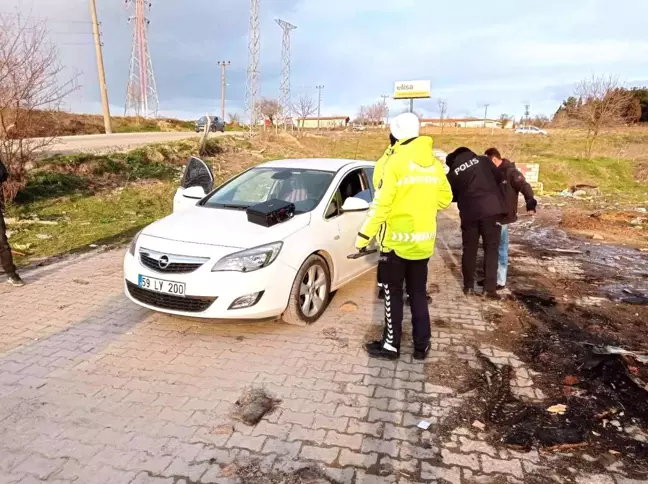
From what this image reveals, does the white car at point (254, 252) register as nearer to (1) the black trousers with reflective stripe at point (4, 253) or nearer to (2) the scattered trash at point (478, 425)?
(2) the scattered trash at point (478, 425)

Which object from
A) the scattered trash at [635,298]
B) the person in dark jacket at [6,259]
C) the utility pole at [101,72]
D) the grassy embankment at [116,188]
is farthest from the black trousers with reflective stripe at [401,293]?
the utility pole at [101,72]

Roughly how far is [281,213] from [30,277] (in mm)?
3861

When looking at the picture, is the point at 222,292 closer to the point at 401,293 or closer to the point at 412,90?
the point at 401,293

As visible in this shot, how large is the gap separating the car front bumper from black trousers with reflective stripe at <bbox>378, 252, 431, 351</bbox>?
94 cm

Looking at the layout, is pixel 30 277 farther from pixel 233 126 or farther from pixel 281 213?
pixel 233 126

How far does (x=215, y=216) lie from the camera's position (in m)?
4.71

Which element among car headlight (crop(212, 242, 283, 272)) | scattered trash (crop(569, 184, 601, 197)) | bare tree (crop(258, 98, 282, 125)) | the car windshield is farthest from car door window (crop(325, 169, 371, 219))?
bare tree (crop(258, 98, 282, 125))

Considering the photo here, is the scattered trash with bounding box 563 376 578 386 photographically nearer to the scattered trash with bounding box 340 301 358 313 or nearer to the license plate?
the scattered trash with bounding box 340 301 358 313

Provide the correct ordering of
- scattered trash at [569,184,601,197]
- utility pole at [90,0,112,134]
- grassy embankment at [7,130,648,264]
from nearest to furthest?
grassy embankment at [7,130,648,264] → scattered trash at [569,184,601,197] → utility pole at [90,0,112,134]

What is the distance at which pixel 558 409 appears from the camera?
10.4 feet

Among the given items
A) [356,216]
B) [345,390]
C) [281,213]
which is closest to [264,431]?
[345,390]

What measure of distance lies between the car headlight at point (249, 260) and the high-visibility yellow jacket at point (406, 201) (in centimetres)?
92

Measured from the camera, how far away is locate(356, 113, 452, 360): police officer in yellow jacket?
134 inches

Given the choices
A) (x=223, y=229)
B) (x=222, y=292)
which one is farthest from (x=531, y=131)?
(x=222, y=292)
